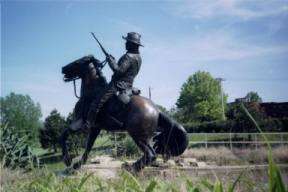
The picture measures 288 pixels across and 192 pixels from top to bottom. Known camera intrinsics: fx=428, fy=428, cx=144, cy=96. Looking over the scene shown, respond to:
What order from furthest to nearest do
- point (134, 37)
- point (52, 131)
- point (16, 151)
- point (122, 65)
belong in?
point (52, 131) < point (134, 37) < point (122, 65) < point (16, 151)

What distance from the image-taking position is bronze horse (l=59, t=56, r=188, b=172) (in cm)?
775

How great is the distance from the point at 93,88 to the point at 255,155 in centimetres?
654

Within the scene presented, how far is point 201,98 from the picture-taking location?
1873 inches

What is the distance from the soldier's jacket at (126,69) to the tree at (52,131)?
20999 mm

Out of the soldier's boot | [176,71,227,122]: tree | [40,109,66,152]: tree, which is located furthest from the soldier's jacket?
[176,71,227,122]: tree

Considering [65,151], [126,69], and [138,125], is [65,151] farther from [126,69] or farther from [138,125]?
[126,69]

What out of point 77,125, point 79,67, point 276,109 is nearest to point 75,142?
point 77,125

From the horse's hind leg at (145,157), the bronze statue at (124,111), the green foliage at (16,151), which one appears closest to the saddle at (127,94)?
the bronze statue at (124,111)

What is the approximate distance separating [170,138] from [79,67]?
91.3 inches

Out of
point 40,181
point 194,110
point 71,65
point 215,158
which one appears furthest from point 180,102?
point 40,181

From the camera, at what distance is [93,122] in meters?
8.23

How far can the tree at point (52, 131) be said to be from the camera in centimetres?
2896

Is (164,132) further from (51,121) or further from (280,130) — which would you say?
(51,121)

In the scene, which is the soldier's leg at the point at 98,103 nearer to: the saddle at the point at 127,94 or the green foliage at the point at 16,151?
the saddle at the point at 127,94
